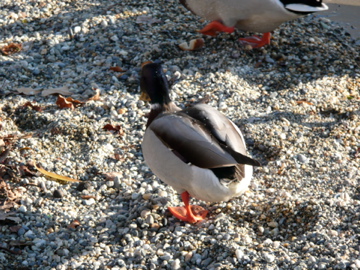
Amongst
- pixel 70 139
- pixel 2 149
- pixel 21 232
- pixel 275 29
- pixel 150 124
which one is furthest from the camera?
pixel 275 29

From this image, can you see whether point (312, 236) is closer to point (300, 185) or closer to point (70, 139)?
point (300, 185)

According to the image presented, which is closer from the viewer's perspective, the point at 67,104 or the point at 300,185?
the point at 300,185

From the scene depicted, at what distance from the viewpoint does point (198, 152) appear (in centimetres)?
351

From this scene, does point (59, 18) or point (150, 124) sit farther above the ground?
point (150, 124)

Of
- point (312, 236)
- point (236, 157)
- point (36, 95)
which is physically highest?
point (236, 157)

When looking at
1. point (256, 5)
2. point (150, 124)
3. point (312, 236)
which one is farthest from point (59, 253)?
point (256, 5)

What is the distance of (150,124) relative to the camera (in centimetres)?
400

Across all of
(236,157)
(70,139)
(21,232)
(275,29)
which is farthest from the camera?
(275,29)

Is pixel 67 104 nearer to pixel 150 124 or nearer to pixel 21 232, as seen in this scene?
pixel 150 124

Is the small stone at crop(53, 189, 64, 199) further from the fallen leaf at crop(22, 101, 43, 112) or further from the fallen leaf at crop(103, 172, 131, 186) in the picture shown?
the fallen leaf at crop(22, 101, 43, 112)

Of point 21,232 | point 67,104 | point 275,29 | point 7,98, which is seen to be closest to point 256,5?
point 275,29

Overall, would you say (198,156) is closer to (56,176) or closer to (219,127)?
(219,127)

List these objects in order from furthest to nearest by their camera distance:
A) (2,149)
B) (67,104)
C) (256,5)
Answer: (256,5)
(67,104)
(2,149)

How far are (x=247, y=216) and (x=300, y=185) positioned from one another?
0.55 m
